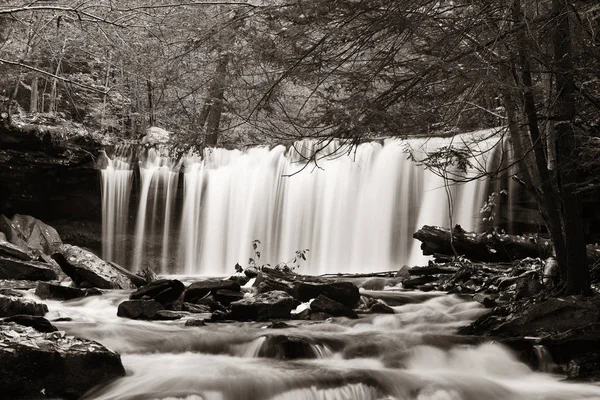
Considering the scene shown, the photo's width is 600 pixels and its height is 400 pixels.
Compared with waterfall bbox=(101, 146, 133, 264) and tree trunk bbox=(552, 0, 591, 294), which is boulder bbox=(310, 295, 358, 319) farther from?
waterfall bbox=(101, 146, 133, 264)

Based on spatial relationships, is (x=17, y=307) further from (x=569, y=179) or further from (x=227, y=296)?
(x=569, y=179)

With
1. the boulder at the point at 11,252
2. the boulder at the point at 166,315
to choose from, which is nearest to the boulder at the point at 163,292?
the boulder at the point at 166,315

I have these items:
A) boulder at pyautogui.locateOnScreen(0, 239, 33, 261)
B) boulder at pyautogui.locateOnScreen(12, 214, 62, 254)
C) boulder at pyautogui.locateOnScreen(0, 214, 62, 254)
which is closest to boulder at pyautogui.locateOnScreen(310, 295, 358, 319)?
boulder at pyautogui.locateOnScreen(0, 239, 33, 261)

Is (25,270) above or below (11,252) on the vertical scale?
below

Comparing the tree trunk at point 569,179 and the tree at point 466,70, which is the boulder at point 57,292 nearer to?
the tree at point 466,70

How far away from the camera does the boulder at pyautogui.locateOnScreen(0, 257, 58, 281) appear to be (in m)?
13.0

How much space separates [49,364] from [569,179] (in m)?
5.11

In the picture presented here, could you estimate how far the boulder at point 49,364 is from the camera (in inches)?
200

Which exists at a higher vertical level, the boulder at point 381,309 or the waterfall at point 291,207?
the waterfall at point 291,207

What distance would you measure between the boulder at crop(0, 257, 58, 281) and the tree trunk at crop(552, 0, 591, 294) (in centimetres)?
1041

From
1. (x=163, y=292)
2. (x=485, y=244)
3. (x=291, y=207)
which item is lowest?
(x=163, y=292)

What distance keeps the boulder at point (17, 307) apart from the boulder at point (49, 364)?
1.94m

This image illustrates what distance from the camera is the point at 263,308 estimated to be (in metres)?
8.66

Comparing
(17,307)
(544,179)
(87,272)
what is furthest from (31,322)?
(87,272)
